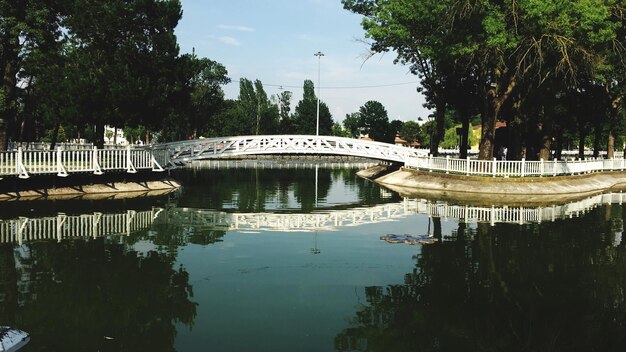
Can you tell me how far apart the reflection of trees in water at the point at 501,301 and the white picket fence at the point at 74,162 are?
1935cm

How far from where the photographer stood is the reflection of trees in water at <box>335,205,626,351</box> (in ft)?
30.0

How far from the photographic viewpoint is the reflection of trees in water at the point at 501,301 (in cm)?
915

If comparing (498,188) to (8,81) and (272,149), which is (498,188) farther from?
(8,81)

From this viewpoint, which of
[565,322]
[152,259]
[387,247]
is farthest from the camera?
[387,247]

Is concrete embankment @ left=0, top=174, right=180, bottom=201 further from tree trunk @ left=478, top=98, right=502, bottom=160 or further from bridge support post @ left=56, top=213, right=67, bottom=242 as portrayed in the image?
tree trunk @ left=478, top=98, right=502, bottom=160

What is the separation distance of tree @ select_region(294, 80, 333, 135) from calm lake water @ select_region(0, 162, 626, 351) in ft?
250

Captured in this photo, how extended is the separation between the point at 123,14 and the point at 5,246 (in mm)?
19473

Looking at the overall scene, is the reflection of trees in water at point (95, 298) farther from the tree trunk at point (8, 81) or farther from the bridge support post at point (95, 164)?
the tree trunk at point (8, 81)

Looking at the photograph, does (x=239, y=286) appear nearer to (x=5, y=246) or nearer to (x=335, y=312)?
(x=335, y=312)

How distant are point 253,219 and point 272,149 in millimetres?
16571

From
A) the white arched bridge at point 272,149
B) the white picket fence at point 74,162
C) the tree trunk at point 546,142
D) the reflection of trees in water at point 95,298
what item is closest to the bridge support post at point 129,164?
the white picket fence at point 74,162

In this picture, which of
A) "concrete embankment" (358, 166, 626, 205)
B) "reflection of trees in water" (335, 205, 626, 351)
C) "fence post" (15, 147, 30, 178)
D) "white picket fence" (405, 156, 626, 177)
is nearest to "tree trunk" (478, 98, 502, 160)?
"white picket fence" (405, 156, 626, 177)

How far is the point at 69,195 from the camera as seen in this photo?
27.2 metres

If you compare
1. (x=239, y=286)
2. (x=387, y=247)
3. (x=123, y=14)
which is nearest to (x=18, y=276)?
(x=239, y=286)
